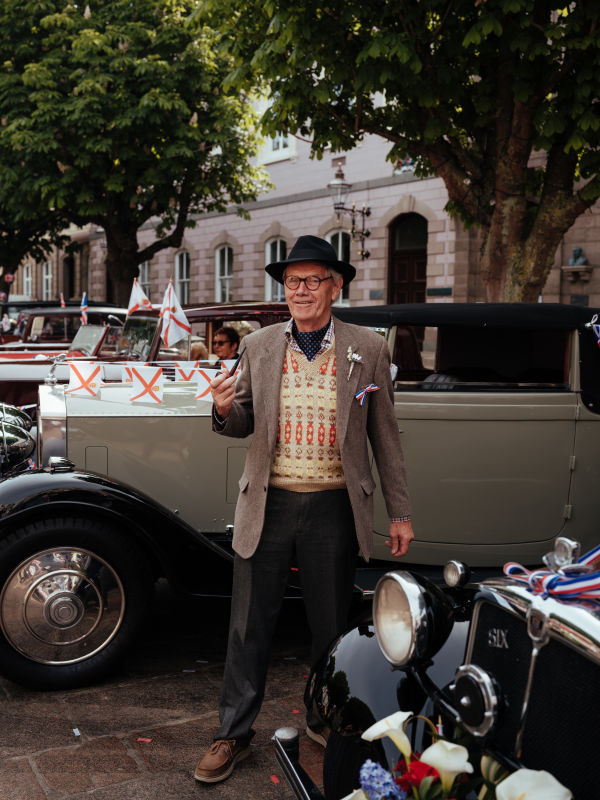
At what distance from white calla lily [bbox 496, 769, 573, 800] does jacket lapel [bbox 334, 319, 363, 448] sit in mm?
1537

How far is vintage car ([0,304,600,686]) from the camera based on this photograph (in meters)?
3.79

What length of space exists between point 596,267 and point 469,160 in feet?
22.5

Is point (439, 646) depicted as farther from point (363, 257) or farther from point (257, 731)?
point (363, 257)

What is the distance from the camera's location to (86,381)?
4902mm

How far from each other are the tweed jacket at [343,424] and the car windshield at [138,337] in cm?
426

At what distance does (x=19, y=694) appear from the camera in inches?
152

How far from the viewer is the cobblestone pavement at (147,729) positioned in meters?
3.06

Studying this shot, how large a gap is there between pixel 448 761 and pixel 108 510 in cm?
241

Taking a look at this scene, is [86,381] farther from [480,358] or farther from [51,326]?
[51,326]

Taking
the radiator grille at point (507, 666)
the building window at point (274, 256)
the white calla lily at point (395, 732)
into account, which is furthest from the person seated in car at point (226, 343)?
the building window at point (274, 256)

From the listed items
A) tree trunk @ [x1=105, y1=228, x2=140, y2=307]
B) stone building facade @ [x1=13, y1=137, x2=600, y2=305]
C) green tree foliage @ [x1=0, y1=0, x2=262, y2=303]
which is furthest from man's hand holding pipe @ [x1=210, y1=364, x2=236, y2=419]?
tree trunk @ [x1=105, y1=228, x2=140, y2=307]

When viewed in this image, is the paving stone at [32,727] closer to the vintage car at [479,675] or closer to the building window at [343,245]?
the vintage car at [479,675]

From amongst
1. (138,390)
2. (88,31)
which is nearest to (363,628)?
(138,390)

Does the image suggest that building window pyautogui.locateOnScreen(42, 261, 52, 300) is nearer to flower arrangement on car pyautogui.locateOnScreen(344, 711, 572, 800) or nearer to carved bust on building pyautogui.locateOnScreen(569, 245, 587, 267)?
carved bust on building pyautogui.locateOnScreen(569, 245, 587, 267)
